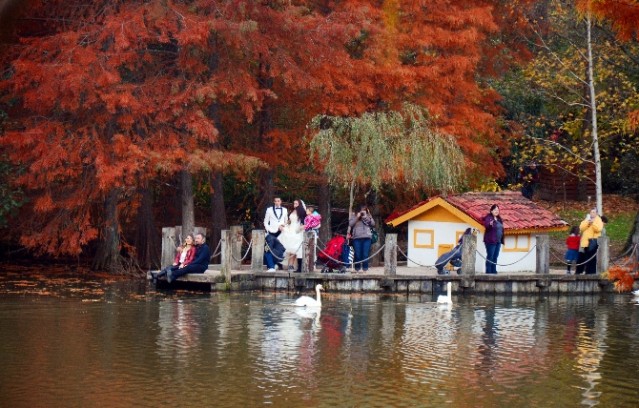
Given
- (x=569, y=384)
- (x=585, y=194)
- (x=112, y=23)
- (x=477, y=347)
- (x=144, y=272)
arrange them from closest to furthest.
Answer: (x=569, y=384)
(x=477, y=347)
(x=112, y=23)
(x=144, y=272)
(x=585, y=194)

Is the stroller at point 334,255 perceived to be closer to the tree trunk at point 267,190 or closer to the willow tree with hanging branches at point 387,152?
the willow tree with hanging branches at point 387,152

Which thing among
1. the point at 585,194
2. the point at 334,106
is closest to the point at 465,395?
the point at 334,106

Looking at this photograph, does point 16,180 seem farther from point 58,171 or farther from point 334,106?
point 334,106

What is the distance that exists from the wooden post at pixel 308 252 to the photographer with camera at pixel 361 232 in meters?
1.08

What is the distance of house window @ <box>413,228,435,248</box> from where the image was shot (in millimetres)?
29875

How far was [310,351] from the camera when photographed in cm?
1877

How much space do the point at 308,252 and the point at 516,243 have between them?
544 cm

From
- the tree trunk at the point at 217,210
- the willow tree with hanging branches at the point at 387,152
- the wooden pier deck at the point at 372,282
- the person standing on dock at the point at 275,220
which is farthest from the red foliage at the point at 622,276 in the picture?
the tree trunk at the point at 217,210

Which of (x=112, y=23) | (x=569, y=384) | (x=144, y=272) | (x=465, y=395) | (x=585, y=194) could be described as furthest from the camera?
(x=585, y=194)

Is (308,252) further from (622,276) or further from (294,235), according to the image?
(622,276)

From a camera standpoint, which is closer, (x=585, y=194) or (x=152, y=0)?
(x=152, y=0)

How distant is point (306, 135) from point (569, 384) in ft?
56.8

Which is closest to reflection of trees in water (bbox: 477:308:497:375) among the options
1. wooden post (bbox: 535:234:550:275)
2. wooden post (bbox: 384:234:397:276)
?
wooden post (bbox: 384:234:397:276)

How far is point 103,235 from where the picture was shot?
3316 cm
